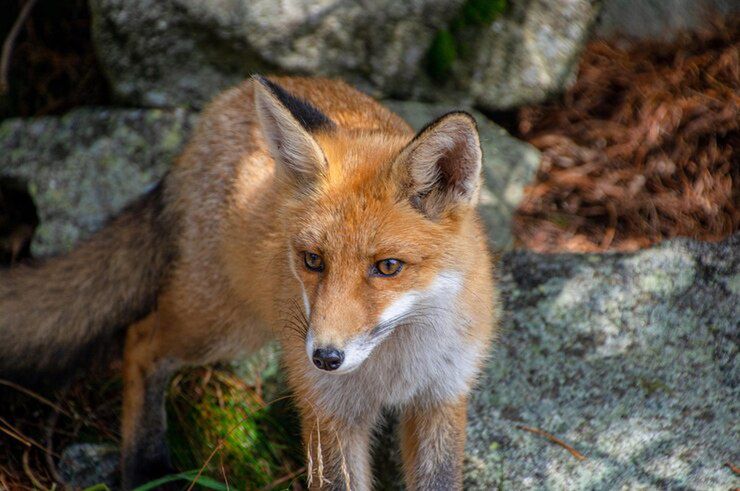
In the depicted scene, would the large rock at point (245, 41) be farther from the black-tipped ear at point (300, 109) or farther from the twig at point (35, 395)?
the twig at point (35, 395)

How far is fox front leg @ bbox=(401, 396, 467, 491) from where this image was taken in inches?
116

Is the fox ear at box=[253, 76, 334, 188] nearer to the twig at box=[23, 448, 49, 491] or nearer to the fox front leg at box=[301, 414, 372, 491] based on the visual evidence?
the fox front leg at box=[301, 414, 372, 491]

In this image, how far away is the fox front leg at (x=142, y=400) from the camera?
365 cm

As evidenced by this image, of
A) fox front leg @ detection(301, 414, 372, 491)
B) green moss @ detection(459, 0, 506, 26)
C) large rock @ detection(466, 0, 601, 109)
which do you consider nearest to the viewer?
fox front leg @ detection(301, 414, 372, 491)

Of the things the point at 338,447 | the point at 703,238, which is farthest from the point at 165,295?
the point at 703,238

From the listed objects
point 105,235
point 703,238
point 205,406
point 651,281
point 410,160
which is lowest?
point 205,406

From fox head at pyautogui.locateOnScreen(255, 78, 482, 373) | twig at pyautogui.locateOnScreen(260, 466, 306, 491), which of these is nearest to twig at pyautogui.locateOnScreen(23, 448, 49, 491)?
twig at pyautogui.locateOnScreen(260, 466, 306, 491)

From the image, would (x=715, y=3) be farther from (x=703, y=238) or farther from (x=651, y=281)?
(x=651, y=281)

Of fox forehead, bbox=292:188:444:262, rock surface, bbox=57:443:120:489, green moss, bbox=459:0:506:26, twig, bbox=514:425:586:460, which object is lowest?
rock surface, bbox=57:443:120:489

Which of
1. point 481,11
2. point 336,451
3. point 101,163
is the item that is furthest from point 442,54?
point 336,451

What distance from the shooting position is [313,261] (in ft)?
8.27

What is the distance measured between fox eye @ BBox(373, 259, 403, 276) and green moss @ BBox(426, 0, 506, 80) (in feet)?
8.24

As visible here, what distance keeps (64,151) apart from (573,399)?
3.08m

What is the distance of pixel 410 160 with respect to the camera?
249 centimetres
